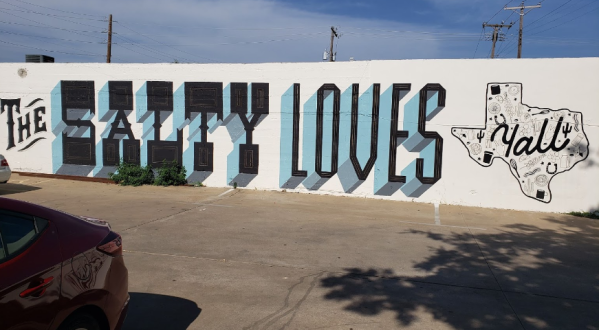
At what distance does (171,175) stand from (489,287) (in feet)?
34.7

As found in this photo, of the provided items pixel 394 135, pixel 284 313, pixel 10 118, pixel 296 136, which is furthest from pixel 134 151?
pixel 284 313

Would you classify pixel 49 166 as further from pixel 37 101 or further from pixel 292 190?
pixel 292 190

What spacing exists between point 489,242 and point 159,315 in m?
6.19

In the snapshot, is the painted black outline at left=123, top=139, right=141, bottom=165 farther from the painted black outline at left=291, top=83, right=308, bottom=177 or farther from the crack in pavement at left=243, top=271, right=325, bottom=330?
the crack in pavement at left=243, top=271, right=325, bottom=330

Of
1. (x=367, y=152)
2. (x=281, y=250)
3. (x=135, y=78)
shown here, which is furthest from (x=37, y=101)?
(x=281, y=250)

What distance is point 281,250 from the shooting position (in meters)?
7.45

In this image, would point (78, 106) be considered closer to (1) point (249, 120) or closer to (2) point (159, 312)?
(1) point (249, 120)

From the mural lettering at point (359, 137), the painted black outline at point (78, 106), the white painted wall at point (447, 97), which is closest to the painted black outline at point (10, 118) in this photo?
the white painted wall at point (447, 97)

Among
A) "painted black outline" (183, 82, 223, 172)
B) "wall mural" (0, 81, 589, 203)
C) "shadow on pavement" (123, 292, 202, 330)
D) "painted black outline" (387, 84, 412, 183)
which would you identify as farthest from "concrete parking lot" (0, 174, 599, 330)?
"painted black outline" (183, 82, 223, 172)

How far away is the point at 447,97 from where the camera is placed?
12367mm

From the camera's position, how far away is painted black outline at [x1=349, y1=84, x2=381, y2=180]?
12867 millimetres

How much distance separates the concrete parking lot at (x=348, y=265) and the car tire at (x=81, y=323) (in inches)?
46.7

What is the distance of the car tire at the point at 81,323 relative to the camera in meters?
3.13

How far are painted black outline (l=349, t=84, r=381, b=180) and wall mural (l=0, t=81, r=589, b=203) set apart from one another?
3 cm
